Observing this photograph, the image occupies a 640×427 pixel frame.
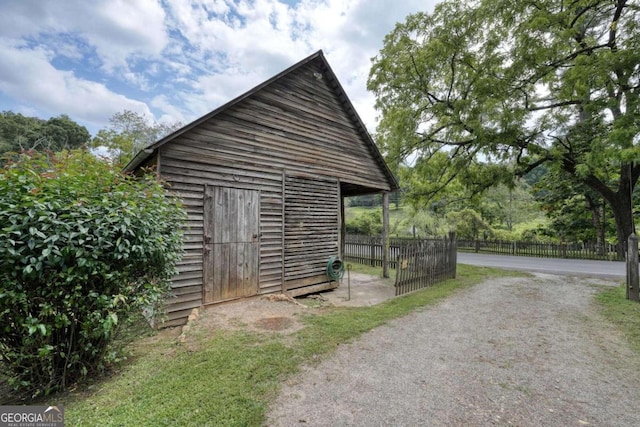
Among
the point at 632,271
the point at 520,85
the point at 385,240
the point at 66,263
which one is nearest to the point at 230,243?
the point at 66,263

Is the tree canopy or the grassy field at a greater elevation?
the tree canopy

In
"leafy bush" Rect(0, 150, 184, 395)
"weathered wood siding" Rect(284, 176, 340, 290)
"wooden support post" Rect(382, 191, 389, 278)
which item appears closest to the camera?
"leafy bush" Rect(0, 150, 184, 395)

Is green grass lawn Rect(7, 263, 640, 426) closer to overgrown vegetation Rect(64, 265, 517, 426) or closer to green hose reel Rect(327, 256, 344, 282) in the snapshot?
overgrown vegetation Rect(64, 265, 517, 426)

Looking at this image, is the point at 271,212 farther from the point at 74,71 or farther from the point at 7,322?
the point at 74,71

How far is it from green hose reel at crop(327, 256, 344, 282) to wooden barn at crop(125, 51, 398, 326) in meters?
0.18

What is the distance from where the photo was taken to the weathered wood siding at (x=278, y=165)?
5.20m

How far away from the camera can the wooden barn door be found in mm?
5457

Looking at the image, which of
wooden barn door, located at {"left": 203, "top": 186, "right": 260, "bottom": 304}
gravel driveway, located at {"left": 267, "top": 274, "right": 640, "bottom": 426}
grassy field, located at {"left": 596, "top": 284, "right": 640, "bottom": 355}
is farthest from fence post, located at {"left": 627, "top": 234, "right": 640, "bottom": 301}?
wooden barn door, located at {"left": 203, "top": 186, "right": 260, "bottom": 304}

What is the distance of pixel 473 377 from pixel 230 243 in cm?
477

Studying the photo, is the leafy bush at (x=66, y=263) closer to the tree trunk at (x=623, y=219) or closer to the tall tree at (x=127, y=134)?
the tree trunk at (x=623, y=219)

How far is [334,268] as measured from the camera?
7930 mm

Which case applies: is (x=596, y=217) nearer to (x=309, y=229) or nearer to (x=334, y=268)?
(x=334, y=268)

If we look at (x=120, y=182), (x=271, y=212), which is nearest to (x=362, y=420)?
(x=120, y=182)

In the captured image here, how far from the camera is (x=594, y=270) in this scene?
11156 mm
